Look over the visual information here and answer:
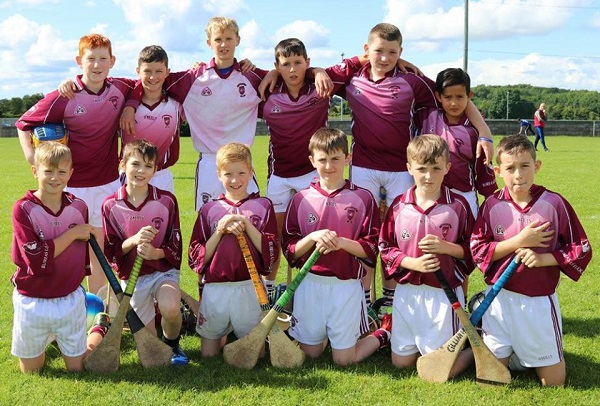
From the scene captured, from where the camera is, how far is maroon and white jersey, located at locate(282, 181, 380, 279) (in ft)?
13.5

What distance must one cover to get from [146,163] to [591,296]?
3864 mm

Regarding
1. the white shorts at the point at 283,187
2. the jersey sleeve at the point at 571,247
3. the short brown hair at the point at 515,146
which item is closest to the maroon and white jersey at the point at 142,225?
the white shorts at the point at 283,187

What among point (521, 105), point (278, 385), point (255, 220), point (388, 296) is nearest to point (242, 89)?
point (255, 220)

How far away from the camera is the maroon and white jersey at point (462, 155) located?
4.61 m

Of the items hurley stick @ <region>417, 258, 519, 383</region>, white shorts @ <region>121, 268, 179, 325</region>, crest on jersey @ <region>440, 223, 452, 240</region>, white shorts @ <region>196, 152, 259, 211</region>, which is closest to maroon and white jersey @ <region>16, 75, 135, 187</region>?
white shorts @ <region>196, 152, 259, 211</region>

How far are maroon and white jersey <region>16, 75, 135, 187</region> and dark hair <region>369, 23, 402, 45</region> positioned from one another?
202 centimetres

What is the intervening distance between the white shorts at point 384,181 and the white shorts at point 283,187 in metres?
0.35

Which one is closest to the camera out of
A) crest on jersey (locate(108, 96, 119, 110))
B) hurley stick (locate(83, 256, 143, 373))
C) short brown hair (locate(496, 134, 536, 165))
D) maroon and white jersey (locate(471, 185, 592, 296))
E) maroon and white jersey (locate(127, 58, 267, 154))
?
maroon and white jersey (locate(471, 185, 592, 296))

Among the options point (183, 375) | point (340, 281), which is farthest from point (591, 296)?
point (183, 375)

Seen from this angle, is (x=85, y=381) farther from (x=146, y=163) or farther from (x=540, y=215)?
(x=540, y=215)

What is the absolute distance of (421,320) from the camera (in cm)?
395

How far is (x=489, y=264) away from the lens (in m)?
3.76

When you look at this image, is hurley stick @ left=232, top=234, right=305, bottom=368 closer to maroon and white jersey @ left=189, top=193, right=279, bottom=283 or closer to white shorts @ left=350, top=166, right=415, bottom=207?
maroon and white jersey @ left=189, top=193, right=279, bottom=283

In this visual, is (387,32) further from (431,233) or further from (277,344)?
(277,344)
